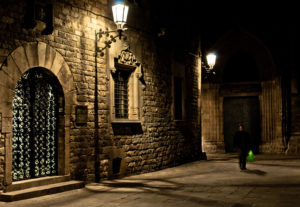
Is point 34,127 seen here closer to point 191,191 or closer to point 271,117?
point 191,191

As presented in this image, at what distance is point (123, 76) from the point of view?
455 inches

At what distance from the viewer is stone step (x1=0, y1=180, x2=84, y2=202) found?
7.33 meters

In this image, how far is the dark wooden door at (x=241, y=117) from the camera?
1962cm

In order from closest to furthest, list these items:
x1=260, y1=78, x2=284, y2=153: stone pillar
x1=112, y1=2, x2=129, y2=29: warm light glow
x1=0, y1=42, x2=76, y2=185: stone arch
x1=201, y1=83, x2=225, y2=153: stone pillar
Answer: x1=0, y1=42, x2=76, y2=185: stone arch → x1=112, y1=2, x2=129, y2=29: warm light glow → x1=260, y1=78, x2=284, y2=153: stone pillar → x1=201, y1=83, x2=225, y2=153: stone pillar

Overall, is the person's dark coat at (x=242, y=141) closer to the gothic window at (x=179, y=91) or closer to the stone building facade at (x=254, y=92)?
the gothic window at (x=179, y=91)

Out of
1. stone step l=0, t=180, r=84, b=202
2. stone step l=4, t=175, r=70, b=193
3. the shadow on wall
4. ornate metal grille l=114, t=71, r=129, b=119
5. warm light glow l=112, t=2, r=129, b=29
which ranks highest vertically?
warm light glow l=112, t=2, r=129, b=29

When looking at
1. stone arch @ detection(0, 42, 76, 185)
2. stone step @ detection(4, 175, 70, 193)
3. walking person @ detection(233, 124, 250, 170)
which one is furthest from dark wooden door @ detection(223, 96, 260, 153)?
stone step @ detection(4, 175, 70, 193)

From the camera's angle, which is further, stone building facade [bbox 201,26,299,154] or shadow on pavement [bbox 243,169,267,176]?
stone building facade [bbox 201,26,299,154]

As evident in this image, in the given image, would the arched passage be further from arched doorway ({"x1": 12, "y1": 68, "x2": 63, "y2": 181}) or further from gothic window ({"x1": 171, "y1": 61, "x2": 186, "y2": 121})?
arched doorway ({"x1": 12, "y1": 68, "x2": 63, "y2": 181})

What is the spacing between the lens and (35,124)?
341 inches

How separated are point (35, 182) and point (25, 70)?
87.1 inches

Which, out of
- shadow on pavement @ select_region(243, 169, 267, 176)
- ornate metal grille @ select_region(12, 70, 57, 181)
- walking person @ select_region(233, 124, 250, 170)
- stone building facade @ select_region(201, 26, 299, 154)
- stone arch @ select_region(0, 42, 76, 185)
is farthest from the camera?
stone building facade @ select_region(201, 26, 299, 154)

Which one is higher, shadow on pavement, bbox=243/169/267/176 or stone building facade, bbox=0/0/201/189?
stone building facade, bbox=0/0/201/189

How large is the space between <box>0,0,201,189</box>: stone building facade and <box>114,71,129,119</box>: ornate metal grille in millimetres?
65
